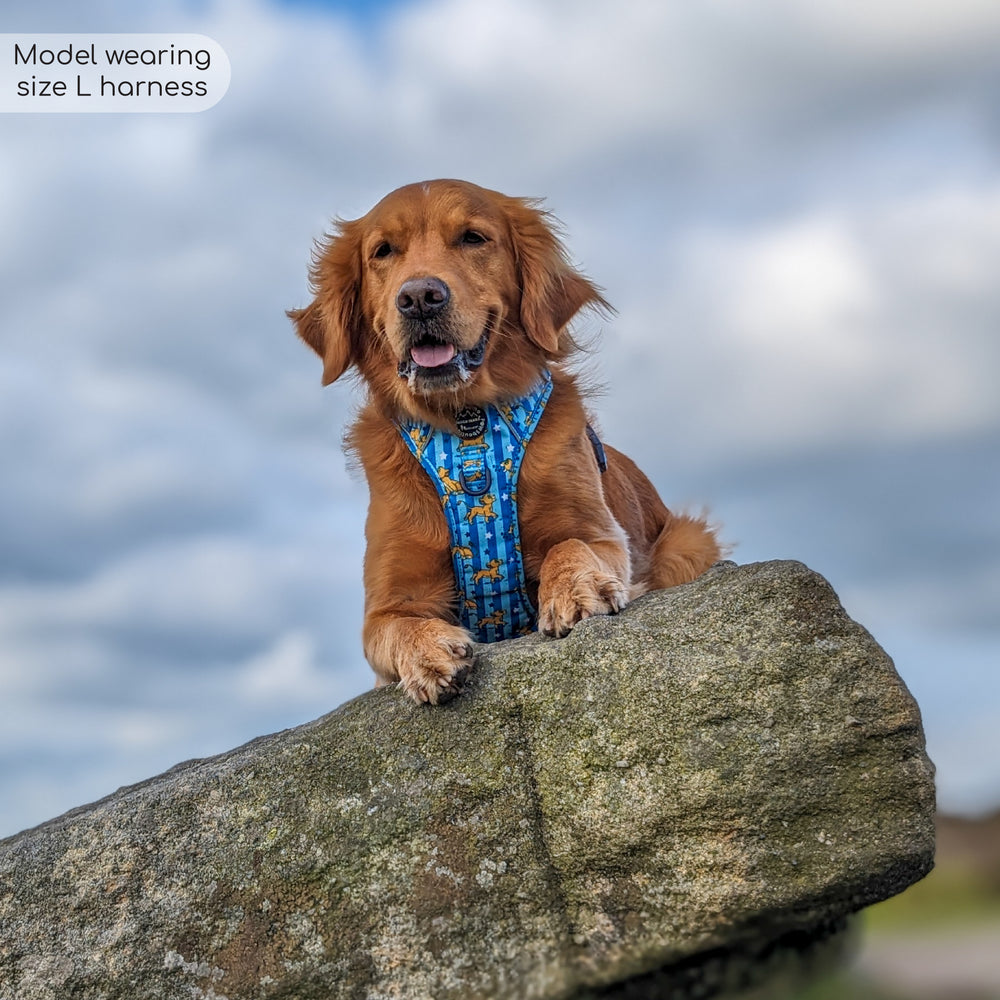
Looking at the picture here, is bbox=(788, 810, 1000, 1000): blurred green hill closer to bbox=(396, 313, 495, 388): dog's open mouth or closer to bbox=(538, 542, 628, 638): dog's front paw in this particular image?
bbox=(538, 542, 628, 638): dog's front paw

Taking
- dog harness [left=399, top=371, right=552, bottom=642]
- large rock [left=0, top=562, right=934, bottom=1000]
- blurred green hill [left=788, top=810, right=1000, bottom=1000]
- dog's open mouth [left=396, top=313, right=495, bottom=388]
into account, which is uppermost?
dog's open mouth [left=396, top=313, right=495, bottom=388]

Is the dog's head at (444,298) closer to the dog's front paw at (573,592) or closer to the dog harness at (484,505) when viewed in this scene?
the dog harness at (484,505)

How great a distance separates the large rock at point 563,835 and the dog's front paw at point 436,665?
0.07 meters

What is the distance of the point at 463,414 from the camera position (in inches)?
223

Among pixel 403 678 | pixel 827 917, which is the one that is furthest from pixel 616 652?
pixel 827 917

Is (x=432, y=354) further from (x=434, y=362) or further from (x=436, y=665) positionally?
(x=436, y=665)

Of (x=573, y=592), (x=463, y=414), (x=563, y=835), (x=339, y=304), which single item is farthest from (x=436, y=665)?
(x=339, y=304)

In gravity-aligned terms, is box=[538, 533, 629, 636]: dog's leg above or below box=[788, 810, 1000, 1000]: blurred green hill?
above

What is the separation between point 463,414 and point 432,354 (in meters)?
0.40

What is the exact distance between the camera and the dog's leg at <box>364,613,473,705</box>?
462cm

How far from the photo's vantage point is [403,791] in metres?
4.54

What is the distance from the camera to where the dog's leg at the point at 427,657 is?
4617 millimetres

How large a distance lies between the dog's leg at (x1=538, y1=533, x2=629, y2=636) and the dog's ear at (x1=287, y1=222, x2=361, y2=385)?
1575mm

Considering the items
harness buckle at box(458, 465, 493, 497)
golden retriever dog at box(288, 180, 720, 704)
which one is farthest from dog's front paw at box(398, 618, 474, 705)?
harness buckle at box(458, 465, 493, 497)
